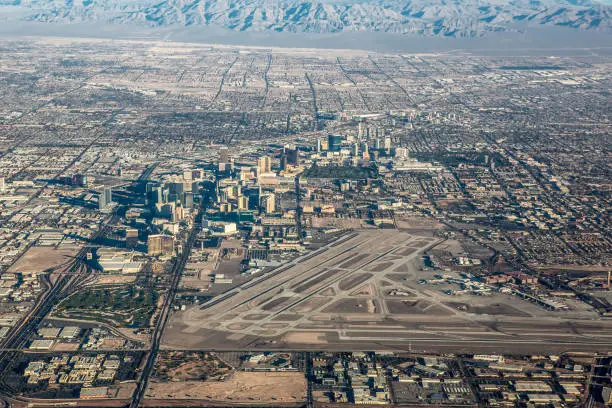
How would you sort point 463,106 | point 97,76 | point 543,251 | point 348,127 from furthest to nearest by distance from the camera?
1. point 97,76
2. point 463,106
3. point 348,127
4. point 543,251

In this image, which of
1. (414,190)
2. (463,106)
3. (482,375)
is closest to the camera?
(482,375)

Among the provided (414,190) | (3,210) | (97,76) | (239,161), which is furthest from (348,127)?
(97,76)

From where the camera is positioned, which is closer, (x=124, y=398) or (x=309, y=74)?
(x=124, y=398)

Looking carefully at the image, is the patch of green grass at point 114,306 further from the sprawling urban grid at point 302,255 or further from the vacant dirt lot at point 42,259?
the vacant dirt lot at point 42,259

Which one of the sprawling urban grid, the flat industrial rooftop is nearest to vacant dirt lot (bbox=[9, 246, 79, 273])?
the sprawling urban grid

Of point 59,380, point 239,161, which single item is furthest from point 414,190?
point 59,380

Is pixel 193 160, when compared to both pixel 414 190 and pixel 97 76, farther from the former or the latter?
pixel 97 76

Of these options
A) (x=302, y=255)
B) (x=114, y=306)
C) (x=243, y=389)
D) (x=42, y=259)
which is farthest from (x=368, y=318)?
(x=42, y=259)
